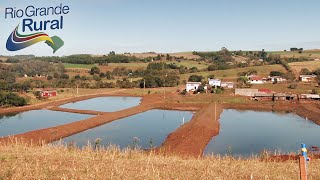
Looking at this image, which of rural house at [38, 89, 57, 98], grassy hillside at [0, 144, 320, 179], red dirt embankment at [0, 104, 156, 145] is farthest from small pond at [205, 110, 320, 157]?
rural house at [38, 89, 57, 98]

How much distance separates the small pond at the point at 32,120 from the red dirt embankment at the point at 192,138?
12.9 m

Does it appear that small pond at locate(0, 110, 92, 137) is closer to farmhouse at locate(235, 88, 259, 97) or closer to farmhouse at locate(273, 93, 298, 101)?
farmhouse at locate(235, 88, 259, 97)

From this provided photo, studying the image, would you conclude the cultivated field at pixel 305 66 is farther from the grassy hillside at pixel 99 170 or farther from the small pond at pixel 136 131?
the grassy hillside at pixel 99 170

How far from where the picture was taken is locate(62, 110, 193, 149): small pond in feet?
89.7

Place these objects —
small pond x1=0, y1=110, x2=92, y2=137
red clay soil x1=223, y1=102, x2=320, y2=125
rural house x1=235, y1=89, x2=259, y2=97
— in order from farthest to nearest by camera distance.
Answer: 1. rural house x1=235, y1=89, x2=259, y2=97
2. red clay soil x1=223, y1=102, x2=320, y2=125
3. small pond x1=0, y1=110, x2=92, y2=137

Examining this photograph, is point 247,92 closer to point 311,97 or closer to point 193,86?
point 311,97

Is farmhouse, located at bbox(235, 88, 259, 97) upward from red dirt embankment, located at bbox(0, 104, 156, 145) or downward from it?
upward

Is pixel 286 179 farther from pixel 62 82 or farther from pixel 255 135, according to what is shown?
pixel 62 82

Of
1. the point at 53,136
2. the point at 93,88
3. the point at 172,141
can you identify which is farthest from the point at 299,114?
the point at 93,88

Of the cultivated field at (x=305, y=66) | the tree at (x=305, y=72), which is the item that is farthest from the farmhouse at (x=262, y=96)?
the cultivated field at (x=305, y=66)

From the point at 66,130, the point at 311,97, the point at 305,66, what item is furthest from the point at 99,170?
the point at 305,66

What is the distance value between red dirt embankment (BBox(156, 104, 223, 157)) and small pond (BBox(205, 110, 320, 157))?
2.03 ft

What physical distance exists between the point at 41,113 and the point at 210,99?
2285 cm

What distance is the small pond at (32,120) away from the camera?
34.0 metres
